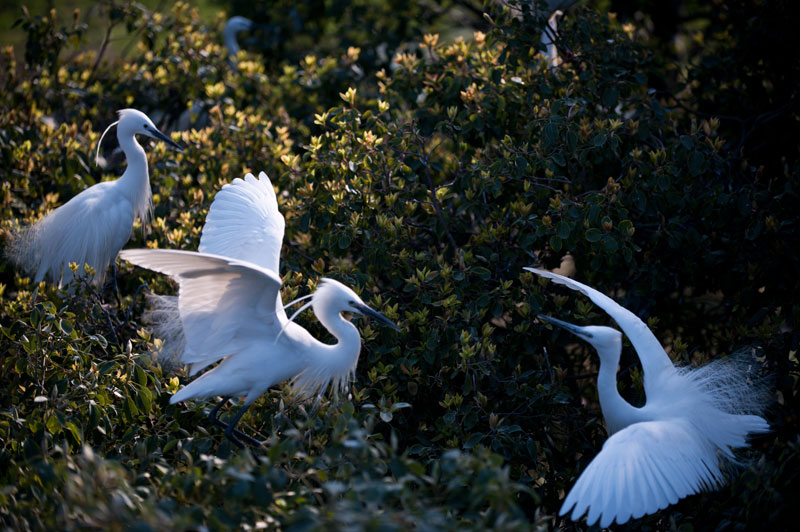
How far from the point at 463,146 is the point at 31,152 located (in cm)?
248

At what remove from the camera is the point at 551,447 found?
277 cm

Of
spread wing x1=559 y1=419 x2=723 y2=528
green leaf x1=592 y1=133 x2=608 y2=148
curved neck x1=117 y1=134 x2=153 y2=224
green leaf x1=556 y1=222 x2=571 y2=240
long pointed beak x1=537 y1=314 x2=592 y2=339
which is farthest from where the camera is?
curved neck x1=117 y1=134 x2=153 y2=224

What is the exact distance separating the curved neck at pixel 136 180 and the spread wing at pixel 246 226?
896 mm

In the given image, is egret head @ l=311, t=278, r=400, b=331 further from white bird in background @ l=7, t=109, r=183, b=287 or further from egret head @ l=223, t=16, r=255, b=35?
egret head @ l=223, t=16, r=255, b=35

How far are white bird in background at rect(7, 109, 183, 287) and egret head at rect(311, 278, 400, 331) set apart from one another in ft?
5.39

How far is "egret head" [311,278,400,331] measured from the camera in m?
2.38

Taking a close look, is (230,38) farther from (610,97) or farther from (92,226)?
(610,97)

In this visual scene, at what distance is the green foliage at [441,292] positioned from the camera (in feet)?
5.98

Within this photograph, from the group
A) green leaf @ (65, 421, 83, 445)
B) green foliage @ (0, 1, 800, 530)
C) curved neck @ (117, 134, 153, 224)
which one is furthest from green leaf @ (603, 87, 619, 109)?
green leaf @ (65, 421, 83, 445)

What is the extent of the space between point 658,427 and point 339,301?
1153 mm

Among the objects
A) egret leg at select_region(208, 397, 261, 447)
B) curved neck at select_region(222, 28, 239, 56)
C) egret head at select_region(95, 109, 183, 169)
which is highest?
curved neck at select_region(222, 28, 239, 56)

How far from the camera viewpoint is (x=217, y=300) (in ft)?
7.80

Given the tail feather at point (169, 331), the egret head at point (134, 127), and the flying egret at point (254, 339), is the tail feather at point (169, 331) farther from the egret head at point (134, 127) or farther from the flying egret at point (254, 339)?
the egret head at point (134, 127)

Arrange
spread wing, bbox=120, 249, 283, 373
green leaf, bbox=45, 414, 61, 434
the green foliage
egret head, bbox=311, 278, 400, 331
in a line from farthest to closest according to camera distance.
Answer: egret head, bbox=311, 278, 400, 331 → green leaf, bbox=45, 414, 61, 434 → spread wing, bbox=120, 249, 283, 373 → the green foliage
